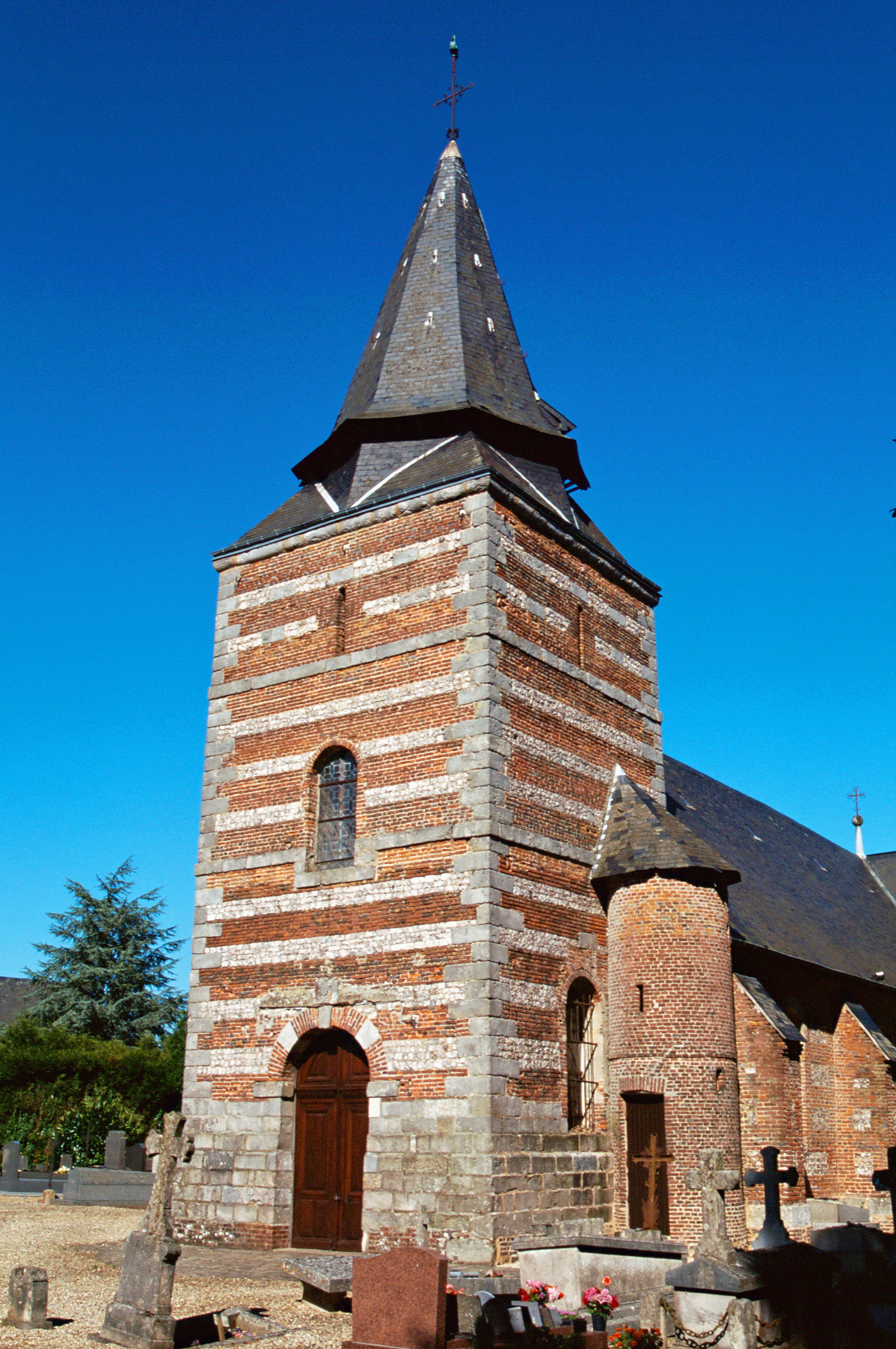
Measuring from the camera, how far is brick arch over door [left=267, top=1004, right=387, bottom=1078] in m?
15.1

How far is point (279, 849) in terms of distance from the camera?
17.0 m

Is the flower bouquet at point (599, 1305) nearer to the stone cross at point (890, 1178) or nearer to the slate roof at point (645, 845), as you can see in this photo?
the stone cross at point (890, 1178)

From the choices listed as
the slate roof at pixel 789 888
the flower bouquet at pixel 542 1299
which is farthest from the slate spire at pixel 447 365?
the flower bouquet at pixel 542 1299

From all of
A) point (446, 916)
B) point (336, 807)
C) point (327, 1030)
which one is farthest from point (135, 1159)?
point (446, 916)

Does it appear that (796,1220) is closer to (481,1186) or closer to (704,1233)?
(481,1186)

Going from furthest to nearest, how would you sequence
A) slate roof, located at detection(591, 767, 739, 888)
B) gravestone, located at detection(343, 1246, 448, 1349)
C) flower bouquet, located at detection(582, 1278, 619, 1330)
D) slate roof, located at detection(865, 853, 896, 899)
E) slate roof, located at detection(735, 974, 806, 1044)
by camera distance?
slate roof, located at detection(865, 853, 896, 899) < slate roof, located at detection(735, 974, 806, 1044) < slate roof, located at detection(591, 767, 739, 888) < flower bouquet, located at detection(582, 1278, 619, 1330) < gravestone, located at detection(343, 1246, 448, 1349)

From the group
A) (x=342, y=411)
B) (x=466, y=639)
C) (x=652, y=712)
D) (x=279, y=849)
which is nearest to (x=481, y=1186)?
(x=279, y=849)

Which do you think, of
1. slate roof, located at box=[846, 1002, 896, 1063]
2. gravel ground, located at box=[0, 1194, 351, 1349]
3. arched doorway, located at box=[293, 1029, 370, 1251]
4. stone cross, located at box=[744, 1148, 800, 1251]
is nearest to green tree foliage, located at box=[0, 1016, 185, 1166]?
gravel ground, located at box=[0, 1194, 351, 1349]

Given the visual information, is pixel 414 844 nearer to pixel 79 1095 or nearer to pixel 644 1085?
pixel 644 1085

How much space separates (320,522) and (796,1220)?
13.0m

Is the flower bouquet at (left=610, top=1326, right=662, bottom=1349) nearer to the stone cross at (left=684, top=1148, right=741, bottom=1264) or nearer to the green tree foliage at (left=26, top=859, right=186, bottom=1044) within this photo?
the stone cross at (left=684, top=1148, right=741, bottom=1264)

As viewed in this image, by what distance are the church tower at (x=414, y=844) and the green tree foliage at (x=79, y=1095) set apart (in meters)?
13.3

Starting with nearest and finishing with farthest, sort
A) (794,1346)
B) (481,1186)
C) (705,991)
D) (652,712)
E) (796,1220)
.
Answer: (794,1346) → (481,1186) → (705,991) → (796,1220) → (652,712)

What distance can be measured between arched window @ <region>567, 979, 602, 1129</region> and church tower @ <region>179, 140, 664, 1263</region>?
0.14 feet
